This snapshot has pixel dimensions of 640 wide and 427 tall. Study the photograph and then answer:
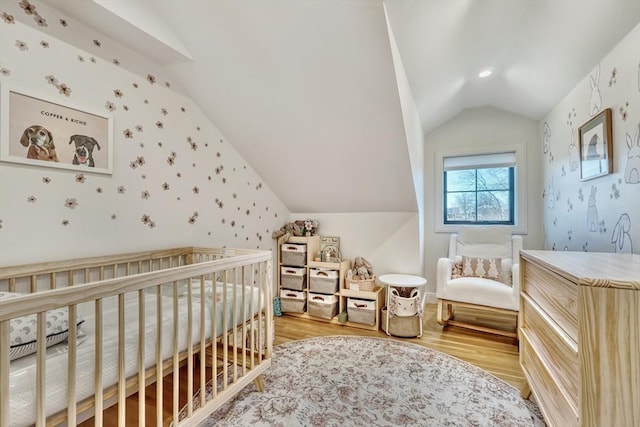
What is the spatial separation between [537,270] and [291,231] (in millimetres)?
2325

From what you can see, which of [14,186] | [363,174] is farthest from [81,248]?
[363,174]

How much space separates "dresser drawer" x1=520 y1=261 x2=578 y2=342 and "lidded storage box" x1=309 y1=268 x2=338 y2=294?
1.65 m

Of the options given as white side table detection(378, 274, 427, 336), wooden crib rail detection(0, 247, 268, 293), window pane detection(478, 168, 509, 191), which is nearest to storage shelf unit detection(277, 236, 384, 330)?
white side table detection(378, 274, 427, 336)

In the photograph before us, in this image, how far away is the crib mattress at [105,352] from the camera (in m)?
0.81

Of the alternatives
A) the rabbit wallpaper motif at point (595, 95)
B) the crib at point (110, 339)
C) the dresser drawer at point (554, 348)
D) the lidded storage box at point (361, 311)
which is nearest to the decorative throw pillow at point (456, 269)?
the lidded storage box at point (361, 311)

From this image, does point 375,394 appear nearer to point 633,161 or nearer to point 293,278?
point 293,278

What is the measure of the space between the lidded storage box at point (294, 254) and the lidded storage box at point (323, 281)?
0.50 feet

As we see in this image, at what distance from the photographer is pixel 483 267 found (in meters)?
2.70

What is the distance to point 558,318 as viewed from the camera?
108 cm

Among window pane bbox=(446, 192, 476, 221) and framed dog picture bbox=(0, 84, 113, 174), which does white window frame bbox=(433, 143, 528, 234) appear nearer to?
window pane bbox=(446, 192, 476, 221)

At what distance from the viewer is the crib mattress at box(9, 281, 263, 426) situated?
0.81m

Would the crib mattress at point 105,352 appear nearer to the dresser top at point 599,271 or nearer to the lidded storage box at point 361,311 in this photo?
the lidded storage box at point 361,311

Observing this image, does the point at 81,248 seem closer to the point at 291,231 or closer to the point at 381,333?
the point at 291,231

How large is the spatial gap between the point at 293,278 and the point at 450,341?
1.57m
